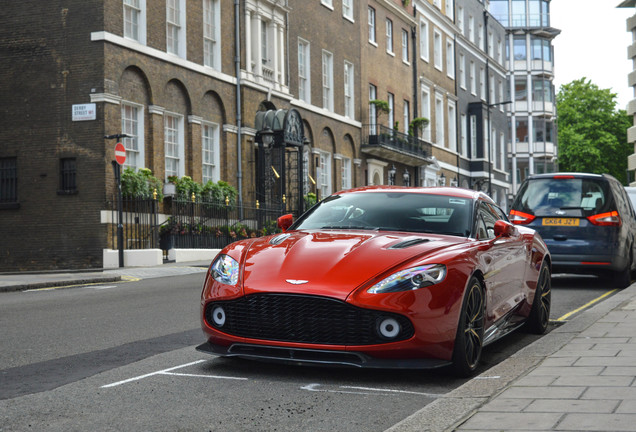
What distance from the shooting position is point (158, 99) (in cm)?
2669

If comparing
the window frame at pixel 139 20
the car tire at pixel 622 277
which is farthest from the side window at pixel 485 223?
the window frame at pixel 139 20

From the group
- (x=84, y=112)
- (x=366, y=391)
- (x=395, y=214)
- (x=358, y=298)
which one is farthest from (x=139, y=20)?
(x=366, y=391)

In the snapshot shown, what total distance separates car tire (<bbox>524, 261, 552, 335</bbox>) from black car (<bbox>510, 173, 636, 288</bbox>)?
5.03 metres

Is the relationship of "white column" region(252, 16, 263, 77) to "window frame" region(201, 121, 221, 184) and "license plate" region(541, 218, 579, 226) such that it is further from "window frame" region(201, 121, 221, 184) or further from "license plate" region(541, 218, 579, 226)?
"license plate" region(541, 218, 579, 226)

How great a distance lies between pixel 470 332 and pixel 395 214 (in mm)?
1397

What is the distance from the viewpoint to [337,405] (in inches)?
211

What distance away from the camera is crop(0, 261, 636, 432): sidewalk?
14.7ft

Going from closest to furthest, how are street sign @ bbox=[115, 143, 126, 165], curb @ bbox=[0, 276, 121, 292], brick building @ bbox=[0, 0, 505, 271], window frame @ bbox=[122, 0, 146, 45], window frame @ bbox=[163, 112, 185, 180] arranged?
1. curb @ bbox=[0, 276, 121, 292]
2. street sign @ bbox=[115, 143, 126, 165]
3. brick building @ bbox=[0, 0, 505, 271]
4. window frame @ bbox=[122, 0, 146, 45]
5. window frame @ bbox=[163, 112, 185, 180]

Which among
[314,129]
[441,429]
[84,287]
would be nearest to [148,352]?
[441,429]

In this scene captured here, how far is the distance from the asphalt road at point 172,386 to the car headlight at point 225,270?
2.13 ft

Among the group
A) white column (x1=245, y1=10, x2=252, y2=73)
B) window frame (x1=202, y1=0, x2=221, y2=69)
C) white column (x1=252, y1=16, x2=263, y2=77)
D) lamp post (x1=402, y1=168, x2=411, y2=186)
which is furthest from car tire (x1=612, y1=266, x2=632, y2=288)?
lamp post (x1=402, y1=168, x2=411, y2=186)

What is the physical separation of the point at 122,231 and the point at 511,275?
16.1m

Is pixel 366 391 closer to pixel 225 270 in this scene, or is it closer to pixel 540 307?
pixel 225 270

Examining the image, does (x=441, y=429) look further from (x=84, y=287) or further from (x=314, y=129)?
(x=314, y=129)
